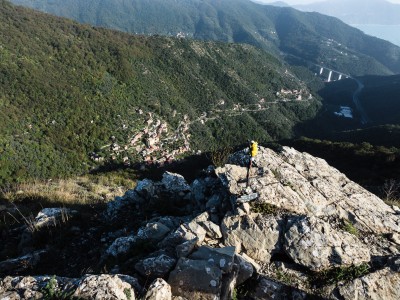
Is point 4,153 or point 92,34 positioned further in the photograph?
point 92,34

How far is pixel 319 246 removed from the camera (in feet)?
24.2

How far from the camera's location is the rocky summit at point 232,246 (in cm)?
613

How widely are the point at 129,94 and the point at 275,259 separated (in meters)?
85.8

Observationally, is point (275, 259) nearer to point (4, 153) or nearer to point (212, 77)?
point (4, 153)

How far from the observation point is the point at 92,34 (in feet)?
331

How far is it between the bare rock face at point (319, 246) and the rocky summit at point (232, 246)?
2cm

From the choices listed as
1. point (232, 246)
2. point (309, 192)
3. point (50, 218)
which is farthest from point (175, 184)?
point (232, 246)

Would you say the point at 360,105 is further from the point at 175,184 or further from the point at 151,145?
the point at 175,184

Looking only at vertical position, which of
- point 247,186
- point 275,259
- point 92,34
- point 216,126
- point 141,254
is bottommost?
point 216,126

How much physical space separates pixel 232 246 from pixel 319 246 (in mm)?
2224

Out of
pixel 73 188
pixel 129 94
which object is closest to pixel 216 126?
pixel 129 94

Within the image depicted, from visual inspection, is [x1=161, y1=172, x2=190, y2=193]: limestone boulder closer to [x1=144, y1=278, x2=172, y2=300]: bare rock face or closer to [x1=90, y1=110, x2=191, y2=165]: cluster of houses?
[x1=144, y1=278, x2=172, y2=300]: bare rock face

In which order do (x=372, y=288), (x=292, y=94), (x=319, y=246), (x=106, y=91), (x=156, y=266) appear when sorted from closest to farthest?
(x=156, y=266), (x=372, y=288), (x=319, y=246), (x=106, y=91), (x=292, y=94)

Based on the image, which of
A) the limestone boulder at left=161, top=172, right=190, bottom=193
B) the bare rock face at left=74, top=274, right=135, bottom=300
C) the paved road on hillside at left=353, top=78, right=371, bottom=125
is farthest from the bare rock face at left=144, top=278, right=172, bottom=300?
the paved road on hillside at left=353, top=78, right=371, bottom=125
